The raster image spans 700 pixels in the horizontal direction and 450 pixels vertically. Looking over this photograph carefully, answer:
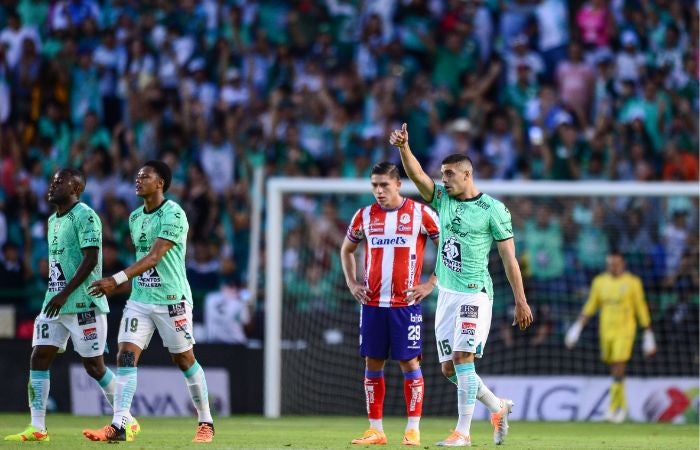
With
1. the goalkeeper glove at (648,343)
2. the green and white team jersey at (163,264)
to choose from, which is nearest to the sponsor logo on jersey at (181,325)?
the green and white team jersey at (163,264)

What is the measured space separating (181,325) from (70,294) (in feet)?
3.24

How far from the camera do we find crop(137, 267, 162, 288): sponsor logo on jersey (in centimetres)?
1139

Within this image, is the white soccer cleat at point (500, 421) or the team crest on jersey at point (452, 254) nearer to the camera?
the team crest on jersey at point (452, 254)

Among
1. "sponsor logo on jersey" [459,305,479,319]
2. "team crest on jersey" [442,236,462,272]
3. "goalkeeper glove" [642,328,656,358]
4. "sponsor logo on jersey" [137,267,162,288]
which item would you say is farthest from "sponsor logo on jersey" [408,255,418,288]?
"goalkeeper glove" [642,328,656,358]

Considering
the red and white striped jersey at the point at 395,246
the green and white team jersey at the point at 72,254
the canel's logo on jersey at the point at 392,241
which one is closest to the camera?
the green and white team jersey at the point at 72,254

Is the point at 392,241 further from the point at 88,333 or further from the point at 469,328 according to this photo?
the point at 88,333

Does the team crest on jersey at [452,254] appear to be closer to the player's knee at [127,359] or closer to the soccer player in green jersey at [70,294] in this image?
the player's knee at [127,359]

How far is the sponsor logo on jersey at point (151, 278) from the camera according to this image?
11391mm

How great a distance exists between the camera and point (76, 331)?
11750 mm

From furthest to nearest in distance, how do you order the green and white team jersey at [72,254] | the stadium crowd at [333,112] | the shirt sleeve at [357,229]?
1. the stadium crowd at [333,112]
2. the shirt sleeve at [357,229]
3. the green and white team jersey at [72,254]

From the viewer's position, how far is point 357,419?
696 inches

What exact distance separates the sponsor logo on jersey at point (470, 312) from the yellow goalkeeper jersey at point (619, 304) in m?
7.53

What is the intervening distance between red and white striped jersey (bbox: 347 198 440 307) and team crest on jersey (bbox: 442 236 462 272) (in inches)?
35.2

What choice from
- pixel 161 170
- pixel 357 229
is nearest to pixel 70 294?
pixel 161 170
